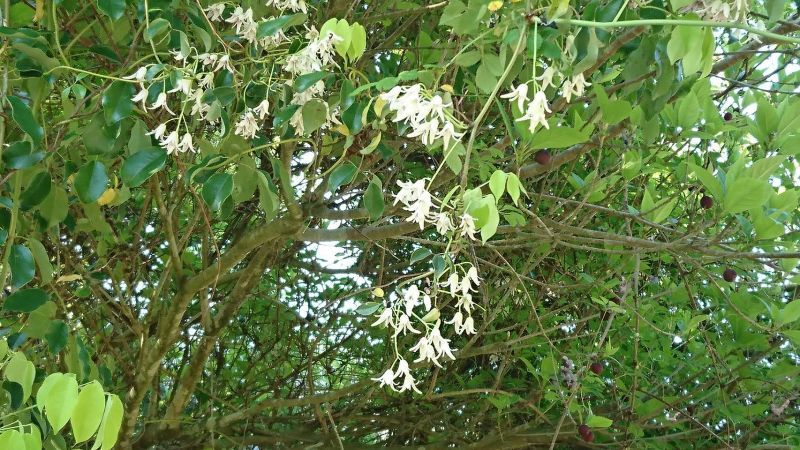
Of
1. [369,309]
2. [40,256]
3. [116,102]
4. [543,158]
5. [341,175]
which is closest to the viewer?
[369,309]

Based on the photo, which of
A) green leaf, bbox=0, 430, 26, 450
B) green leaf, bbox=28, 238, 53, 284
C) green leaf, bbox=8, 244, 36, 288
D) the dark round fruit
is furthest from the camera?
the dark round fruit

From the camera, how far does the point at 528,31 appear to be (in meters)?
0.88

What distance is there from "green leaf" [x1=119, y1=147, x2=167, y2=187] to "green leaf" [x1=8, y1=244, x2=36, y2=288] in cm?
23

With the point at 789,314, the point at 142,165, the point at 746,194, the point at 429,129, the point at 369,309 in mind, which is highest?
the point at 429,129

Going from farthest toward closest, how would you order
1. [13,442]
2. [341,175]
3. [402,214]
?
[402,214] < [341,175] < [13,442]

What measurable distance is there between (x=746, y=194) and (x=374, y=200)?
0.58 m

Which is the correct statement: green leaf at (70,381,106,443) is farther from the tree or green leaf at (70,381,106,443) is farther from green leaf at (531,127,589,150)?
green leaf at (531,127,589,150)

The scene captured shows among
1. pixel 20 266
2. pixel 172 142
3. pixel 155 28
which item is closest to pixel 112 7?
pixel 155 28

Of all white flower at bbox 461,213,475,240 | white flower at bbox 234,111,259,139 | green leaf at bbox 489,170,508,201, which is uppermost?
green leaf at bbox 489,170,508,201

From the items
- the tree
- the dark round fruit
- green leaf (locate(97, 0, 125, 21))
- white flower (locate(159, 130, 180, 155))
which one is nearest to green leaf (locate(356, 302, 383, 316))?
the tree

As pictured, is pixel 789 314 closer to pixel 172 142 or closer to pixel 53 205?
pixel 172 142

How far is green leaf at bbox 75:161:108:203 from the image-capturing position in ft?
3.67

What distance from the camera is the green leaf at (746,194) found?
4.22 ft

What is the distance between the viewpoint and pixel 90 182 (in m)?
1.13
